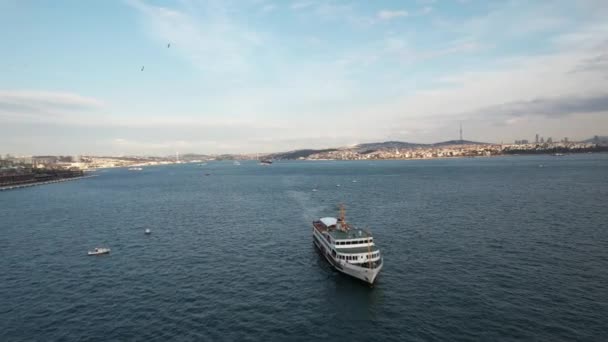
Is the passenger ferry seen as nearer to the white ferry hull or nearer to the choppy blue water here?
the white ferry hull

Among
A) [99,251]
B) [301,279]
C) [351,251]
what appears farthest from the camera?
[99,251]

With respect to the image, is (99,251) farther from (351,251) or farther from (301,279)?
(351,251)

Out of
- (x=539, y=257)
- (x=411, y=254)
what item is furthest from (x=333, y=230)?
(x=539, y=257)

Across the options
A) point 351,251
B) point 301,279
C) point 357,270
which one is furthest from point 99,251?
point 357,270

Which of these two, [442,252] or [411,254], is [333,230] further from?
[442,252]

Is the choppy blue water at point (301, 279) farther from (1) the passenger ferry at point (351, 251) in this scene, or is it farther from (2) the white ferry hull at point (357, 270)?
(1) the passenger ferry at point (351, 251)
